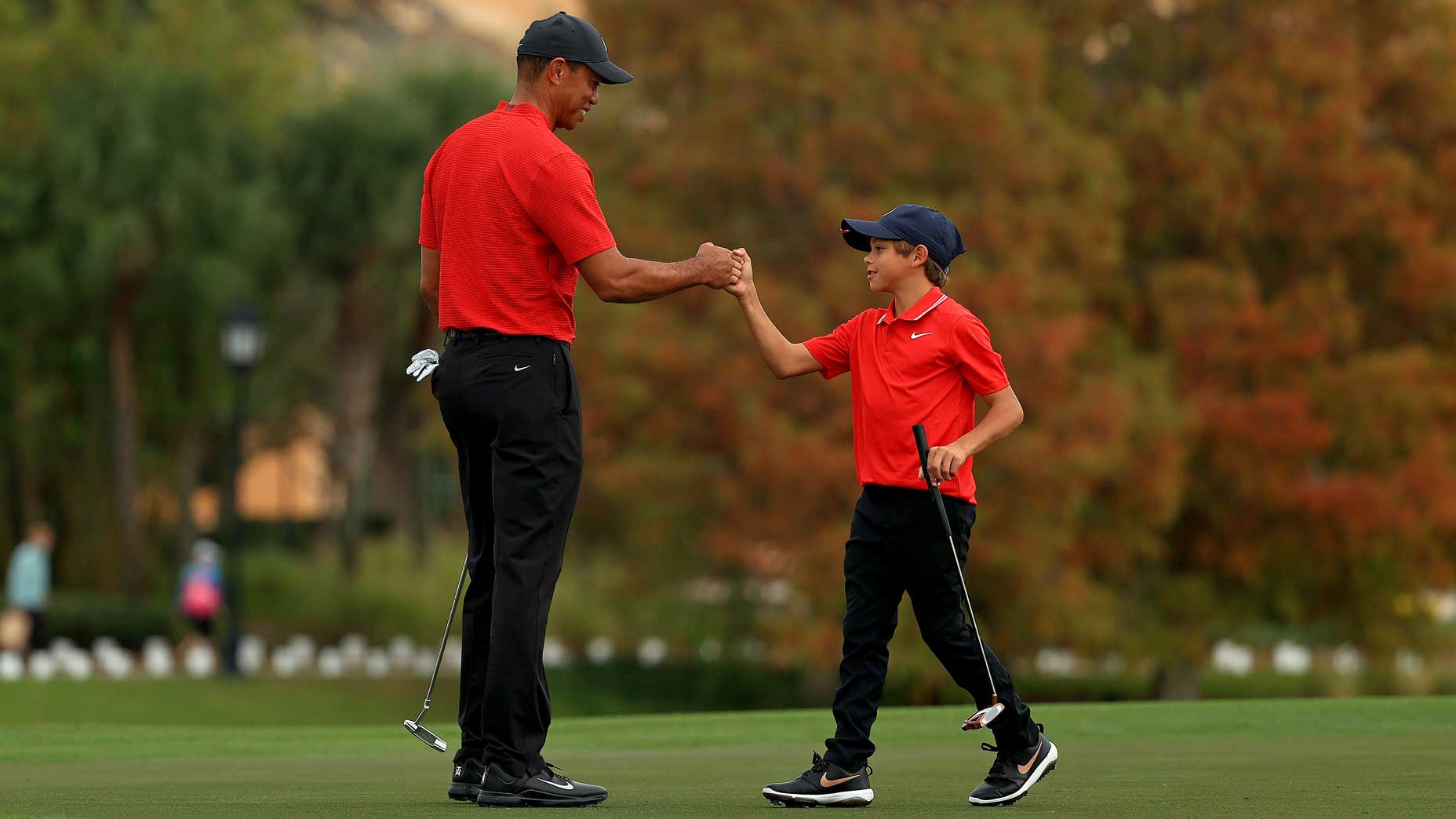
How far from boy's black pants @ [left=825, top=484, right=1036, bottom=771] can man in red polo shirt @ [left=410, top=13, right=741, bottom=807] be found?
779 mm

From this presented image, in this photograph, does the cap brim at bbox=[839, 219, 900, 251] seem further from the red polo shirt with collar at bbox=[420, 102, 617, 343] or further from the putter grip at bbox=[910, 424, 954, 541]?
the red polo shirt with collar at bbox=[420, 102, 617, 343]

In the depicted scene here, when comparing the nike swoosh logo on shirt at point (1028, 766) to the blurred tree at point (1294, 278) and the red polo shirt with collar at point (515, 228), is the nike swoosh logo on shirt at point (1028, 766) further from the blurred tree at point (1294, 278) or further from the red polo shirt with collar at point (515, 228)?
the blurred tree at point (1294, 278)

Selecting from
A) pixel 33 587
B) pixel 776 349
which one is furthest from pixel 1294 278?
pixel 776 349

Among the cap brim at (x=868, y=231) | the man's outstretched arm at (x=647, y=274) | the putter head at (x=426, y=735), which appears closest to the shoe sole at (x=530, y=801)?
the putter head at (x=426, y=735)

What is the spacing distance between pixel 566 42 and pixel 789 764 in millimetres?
3228

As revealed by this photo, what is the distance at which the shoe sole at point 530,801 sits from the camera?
5980 mm

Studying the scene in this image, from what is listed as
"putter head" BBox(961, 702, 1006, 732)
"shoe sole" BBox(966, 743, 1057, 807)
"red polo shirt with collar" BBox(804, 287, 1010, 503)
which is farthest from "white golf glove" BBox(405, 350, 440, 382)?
"shoe sole" BBox(966, 743, 1057, 807)

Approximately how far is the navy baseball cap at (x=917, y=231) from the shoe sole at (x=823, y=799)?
164 centimetres

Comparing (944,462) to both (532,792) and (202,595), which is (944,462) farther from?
(202,595)

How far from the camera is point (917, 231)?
21.5ft

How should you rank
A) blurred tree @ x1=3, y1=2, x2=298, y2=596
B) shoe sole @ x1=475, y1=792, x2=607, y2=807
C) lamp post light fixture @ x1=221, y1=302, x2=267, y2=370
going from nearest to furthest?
shoe sole @ x1=475, y1=792, x2=607, y2=807
lamp post light fixture @ x1=221, y1=302, x2=267, y2=370
blurred tree @ x1=3, y1=2, x2=298, y2=596

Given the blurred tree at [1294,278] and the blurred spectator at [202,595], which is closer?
the blurred tree at [1294,278]

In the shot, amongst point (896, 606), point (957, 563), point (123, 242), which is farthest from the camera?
point (123, 242)

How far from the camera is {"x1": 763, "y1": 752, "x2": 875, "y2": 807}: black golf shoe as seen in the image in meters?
6.04
